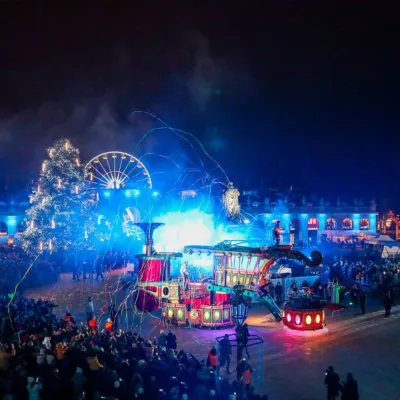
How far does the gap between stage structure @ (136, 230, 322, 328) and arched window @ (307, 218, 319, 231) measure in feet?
150

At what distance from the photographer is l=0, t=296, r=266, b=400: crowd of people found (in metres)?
9.74

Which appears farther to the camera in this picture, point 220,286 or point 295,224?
point 295,224

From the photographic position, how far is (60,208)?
112 ft

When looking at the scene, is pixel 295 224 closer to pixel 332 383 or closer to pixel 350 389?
pixel 332 383

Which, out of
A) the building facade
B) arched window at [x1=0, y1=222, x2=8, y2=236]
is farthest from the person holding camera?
arched window at [x1=0, y1=222, x2=8, y2=236]

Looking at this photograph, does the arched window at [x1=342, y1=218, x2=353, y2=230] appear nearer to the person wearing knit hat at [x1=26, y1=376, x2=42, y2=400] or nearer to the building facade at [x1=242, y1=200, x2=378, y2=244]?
the building facade at [x1=242, y1=200, x2=378, y2=244]

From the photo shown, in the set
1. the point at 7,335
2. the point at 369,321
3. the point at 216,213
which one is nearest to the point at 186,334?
the point at 7,335

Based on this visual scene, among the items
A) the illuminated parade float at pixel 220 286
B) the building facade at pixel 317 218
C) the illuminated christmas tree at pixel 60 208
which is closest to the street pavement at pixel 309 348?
the illuminated parade float at pixel 220 286

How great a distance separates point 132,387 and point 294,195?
5997 cm

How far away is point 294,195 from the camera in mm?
67812

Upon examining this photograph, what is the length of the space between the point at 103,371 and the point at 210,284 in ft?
29.9

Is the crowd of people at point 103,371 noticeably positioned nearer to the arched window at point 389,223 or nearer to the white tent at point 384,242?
the white tent at point 384,242

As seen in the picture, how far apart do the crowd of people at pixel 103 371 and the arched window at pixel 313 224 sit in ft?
172

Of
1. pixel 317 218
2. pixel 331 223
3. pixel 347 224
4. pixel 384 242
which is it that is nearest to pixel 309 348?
pixel 384 242
